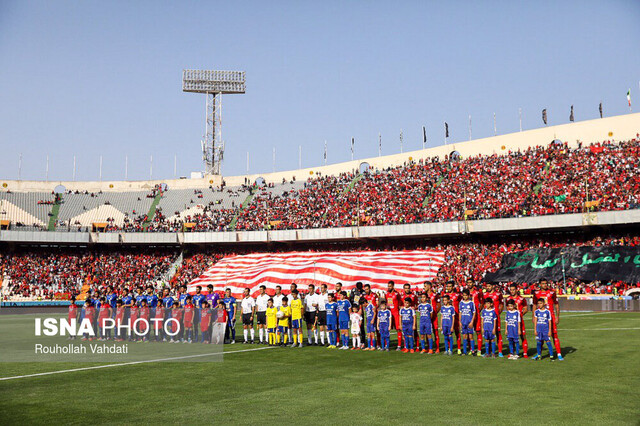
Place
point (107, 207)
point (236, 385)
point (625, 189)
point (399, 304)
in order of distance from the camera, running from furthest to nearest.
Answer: point (107, 207) → point (625, 189) → point (399, 304) → point (236, 385)

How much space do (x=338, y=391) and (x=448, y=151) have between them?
56608 mm

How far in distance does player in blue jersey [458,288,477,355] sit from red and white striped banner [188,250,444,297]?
62.5ft

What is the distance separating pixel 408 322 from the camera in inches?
680

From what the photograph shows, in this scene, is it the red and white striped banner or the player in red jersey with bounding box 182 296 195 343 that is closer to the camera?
the player in red jersey with bounding box 182 296 195 343

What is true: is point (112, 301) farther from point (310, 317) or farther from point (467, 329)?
point (467, 329)

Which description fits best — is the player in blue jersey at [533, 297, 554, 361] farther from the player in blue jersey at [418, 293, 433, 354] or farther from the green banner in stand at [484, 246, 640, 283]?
the green banner in stand at [484, 246, 640, 283]

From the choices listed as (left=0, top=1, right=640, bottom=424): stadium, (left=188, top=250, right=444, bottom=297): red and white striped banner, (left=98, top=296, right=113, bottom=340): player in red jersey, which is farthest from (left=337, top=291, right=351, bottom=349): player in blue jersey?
(left=188, top=250, right=444, bottom=297): red and white striped banner

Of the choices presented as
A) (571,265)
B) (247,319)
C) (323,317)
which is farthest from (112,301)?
(571,265)

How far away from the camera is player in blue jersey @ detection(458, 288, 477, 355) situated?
16.2 metres

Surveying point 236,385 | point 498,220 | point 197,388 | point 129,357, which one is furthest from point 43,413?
point 498,220

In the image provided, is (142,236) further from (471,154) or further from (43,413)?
(43,413)

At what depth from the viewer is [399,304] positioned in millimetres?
18547

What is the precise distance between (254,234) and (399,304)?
147 feet

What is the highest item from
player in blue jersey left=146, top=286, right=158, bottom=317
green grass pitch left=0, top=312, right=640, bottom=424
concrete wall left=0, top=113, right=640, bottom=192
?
concrete wall left=0, top=113, right=640, bottom=192
